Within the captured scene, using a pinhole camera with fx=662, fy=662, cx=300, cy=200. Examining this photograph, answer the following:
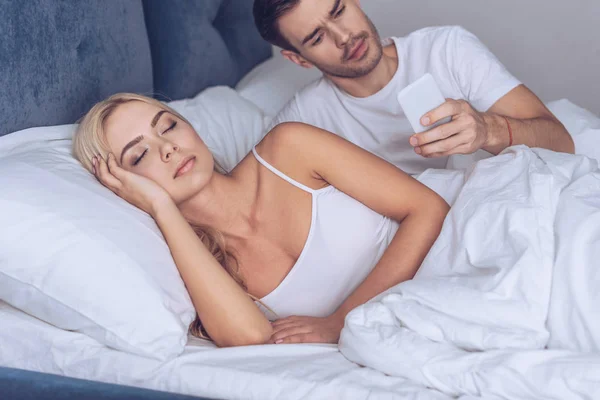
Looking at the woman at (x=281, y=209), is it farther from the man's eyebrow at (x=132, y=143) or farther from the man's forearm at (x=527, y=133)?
the man's forearm at (x=527, y=133)

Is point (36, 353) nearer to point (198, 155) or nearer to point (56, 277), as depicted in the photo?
point (56, 277)

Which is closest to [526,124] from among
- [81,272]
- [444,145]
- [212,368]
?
[444,145]

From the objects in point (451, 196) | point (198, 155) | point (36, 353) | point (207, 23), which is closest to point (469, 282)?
point (451, 196)

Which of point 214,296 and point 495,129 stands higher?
point 495,129

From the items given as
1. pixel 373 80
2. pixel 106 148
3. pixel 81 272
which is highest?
pixel 373 80

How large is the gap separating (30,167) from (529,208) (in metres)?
0.88

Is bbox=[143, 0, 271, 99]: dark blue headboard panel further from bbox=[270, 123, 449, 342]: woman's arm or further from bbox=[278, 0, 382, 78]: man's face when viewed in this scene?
bbox=[270, 123, 449, 342]: woman's arm

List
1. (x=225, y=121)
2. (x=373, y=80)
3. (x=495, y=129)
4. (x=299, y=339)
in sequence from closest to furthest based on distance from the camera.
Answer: (x=299, y=339)
(x=495, y=129)
(x=373, y=80)
(x=225, y=121)

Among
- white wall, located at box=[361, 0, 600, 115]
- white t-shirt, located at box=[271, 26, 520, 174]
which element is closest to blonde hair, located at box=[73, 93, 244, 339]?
white t-shirt, located at box=[271, 26, 520, 174]

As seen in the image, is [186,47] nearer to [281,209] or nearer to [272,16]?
[272,16]

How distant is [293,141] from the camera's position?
54.4 inches

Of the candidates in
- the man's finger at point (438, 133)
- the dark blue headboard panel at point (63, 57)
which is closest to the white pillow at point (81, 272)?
the dark blue headboard panel at point (63, 57)

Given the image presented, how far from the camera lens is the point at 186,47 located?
1.92m

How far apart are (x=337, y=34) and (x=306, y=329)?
0.77 m
